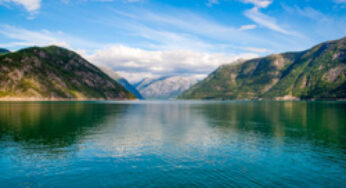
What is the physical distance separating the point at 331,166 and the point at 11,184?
144 feet

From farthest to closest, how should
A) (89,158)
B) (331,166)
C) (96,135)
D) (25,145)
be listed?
(96,135), (25,145), (89,158), (331,166)

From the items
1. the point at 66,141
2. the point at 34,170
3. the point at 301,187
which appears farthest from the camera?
the point at 66,141

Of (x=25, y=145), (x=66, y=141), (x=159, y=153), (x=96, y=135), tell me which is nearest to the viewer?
(x=159, y=153)

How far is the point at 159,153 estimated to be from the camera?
43062 mm

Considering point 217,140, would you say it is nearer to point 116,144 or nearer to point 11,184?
point 116,144

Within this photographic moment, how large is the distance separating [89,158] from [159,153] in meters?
12.0

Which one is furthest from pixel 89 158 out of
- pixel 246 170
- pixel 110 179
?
pixel 246 170

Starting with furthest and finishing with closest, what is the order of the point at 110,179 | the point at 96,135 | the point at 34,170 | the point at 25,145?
the point at 96,135, the point at 25,145, the point at 34,170, the point at 110,179

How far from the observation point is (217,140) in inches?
2200

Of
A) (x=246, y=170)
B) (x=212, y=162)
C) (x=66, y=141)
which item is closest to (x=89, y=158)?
(x=66, y=141)

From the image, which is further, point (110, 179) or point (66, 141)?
point (66, 141)

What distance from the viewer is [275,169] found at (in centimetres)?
3438

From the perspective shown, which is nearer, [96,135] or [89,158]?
[89,158]

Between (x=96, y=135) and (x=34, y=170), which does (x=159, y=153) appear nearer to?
(x=34, y=170)
